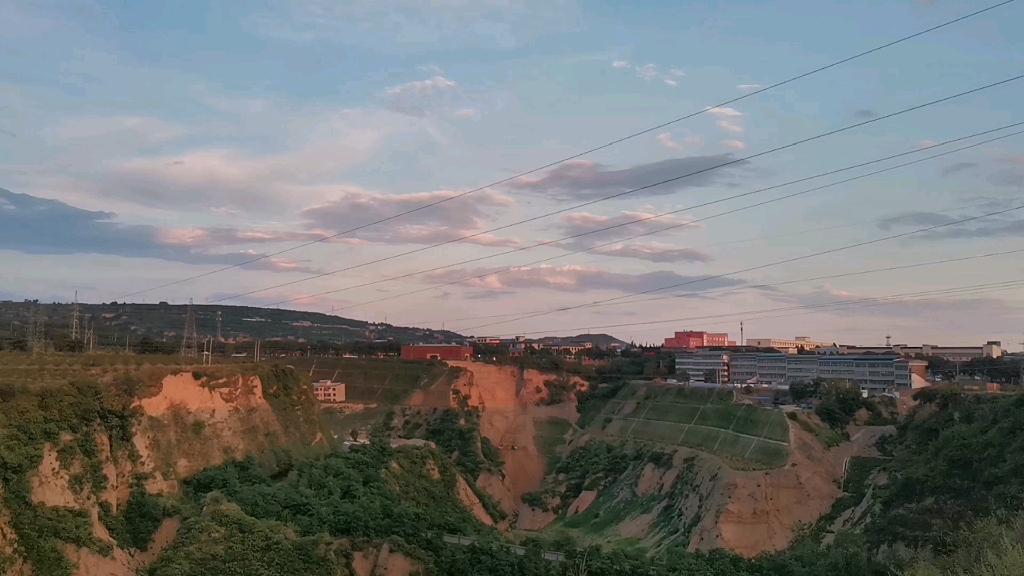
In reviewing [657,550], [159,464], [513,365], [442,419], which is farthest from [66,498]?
[513,365]

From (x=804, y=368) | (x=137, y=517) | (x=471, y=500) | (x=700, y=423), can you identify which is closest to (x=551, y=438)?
(x=700, y=423)

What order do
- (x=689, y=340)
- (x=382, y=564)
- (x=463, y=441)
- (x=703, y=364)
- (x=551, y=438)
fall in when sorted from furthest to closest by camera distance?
(x=689, y=340)
(x=703, y=364)
(x=551, y=438)
(x=463, y=441)
(x=382, y=564)

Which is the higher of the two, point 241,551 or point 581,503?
point 241,551

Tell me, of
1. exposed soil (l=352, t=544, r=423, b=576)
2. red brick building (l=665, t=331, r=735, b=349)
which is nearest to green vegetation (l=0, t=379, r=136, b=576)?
exposed soil (l=352, t=544, r=423, b=576)

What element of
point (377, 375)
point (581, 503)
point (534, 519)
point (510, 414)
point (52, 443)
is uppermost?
point (377, 375)

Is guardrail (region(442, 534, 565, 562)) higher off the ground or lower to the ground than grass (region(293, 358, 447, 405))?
lower

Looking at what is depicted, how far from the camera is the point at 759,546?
45906 mm

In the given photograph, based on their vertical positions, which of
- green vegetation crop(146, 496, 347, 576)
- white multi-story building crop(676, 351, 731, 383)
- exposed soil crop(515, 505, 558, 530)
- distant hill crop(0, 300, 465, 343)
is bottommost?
exposed soil crop(515, 505, 558, 530)

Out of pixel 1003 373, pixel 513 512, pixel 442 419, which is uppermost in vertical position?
pixel 1003 373

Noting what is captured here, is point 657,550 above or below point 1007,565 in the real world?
below

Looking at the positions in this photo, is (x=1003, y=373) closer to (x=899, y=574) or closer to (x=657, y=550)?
(x=657, y=550)

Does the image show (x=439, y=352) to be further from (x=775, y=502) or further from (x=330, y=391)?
(x=775, y=502)

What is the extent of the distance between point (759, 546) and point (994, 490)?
610 inches

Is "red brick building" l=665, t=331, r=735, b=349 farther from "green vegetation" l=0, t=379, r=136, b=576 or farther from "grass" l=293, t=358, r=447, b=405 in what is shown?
"green vegetation" l=0, t=379, r=136, b=576
